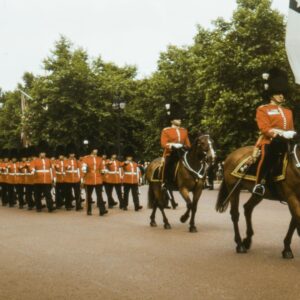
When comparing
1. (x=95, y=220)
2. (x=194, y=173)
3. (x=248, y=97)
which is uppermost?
(x=248, y=97)

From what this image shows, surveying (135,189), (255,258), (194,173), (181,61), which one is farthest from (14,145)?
(255,258)

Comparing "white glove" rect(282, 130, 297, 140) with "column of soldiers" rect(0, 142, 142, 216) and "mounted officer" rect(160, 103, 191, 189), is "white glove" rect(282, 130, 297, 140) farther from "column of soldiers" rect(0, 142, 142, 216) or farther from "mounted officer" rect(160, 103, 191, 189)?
"column of soldiers" rect(0, 142, 142, 216)

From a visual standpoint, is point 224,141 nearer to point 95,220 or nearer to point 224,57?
point 224,57

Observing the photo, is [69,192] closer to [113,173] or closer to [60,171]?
[60,171]

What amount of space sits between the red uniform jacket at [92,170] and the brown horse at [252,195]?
356 inches

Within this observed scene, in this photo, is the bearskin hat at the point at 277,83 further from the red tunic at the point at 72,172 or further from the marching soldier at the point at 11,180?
the marching soldier at the point at 11,180

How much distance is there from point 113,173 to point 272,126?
12819 mm

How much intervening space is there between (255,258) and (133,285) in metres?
2.46

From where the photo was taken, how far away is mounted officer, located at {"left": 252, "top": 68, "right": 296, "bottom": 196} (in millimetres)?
8891

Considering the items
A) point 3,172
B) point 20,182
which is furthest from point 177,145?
point 3,172

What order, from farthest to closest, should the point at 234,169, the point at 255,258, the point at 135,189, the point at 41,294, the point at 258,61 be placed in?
the point at 258,61 < the point at 135,189 < the point at 234,169 < the point at 255,258 < the point at 41,294

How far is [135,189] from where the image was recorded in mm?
19938

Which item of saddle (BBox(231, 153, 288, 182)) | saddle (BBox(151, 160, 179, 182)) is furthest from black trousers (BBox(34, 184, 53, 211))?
saddle (BBox(231, 153, 288, 182))

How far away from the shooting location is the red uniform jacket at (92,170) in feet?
63.9
